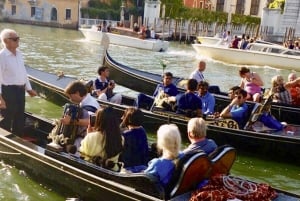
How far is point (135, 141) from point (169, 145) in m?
0.48

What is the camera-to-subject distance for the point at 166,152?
2.60 meters

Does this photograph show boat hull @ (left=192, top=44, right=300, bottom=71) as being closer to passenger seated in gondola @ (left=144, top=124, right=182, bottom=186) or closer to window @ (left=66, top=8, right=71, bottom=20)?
passenger seated in gondola @ (left=144, top=124, right=182, bottom=186)

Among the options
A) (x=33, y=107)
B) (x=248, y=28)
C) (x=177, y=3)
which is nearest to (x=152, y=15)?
(x=177, y=3)

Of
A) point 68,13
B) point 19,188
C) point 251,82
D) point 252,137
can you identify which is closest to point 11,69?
point 19,188

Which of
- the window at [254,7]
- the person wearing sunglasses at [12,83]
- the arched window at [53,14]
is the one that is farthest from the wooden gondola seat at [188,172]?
the arched window at [53,14]

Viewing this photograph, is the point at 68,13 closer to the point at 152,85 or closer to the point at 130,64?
the point at 130,64

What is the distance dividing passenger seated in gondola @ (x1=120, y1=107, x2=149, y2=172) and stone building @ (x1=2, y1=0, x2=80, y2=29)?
24.2 meters

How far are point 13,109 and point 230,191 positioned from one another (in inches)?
79.9

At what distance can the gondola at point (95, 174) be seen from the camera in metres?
2.66

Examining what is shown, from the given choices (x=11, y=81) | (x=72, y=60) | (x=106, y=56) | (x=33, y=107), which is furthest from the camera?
(x=72, y=60)

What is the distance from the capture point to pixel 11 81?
148 inches

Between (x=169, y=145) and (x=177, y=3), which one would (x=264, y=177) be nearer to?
(x=169, y=145)

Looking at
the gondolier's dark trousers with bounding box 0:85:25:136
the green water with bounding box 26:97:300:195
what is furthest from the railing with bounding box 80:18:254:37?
the gondolier's dark trousers with bounding box 0:85:25:136

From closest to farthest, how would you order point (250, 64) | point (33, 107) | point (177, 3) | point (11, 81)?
point (11, 81)
point (33, 107)
point (250, 64)
point (177, 3)
